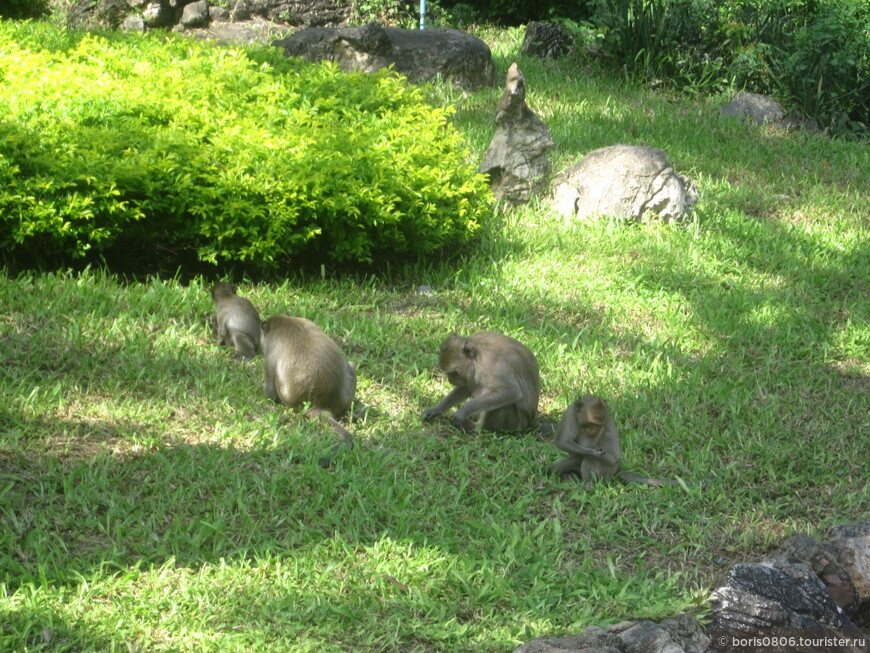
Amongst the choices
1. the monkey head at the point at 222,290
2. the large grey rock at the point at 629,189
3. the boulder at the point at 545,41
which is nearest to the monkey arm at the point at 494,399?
the monkey head at the point at 222,290

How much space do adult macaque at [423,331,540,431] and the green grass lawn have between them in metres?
0.13

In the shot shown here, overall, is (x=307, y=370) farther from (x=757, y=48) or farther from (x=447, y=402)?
(x=757, y=48)

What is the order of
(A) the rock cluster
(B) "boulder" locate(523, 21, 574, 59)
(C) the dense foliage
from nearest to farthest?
(A) the rock cluster → (C) the dense foliage → (B) "boulder" locate(523, 21, 574, 59)

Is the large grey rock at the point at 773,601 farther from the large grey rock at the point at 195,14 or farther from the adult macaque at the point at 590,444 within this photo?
the large grey rock at the point at 195,14

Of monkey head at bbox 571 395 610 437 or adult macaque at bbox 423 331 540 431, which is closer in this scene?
monkey head at bbox 571 395 610 437

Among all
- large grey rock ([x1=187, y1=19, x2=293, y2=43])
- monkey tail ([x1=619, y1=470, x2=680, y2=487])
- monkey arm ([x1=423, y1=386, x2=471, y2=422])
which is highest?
large grey rock ([x1=187, y1=19, x2=293, y2=43])

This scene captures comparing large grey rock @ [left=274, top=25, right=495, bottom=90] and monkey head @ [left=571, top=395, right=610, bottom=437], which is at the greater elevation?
large grey rock @ [left=274, top=25, right=495, bottom=90]

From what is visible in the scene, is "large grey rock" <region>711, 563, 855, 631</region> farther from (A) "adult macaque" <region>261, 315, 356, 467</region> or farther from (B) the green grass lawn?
(A) "adult macaque" <region>261, 315, 356, 467</region>

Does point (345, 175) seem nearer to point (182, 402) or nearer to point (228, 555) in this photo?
point (182, 402)

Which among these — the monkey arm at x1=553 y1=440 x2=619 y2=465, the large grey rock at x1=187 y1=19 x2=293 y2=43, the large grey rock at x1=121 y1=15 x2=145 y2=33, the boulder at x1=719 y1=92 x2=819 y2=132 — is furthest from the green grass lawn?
the large grey rock at x1=121 y1=15 x2=145 y2=33

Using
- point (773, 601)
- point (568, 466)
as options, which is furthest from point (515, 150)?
point (773, 601)

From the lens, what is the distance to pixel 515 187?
31.3 ft

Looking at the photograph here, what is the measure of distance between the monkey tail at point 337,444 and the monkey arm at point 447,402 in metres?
0.52

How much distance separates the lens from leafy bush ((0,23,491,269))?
23.3ft
